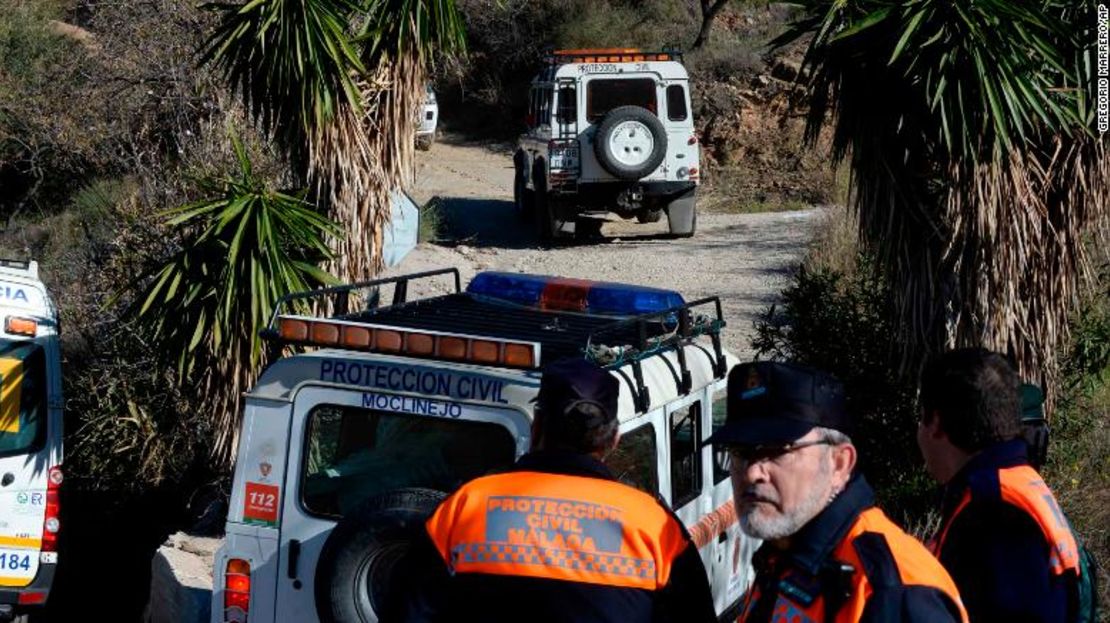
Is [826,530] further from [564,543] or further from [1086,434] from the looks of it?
[1086,434]

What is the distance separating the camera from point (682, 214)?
716 inches

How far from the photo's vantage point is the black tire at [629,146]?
17.3 meters

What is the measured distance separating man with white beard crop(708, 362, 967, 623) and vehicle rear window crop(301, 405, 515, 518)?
6.65 feet

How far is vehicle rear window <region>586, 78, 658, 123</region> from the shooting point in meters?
18.1

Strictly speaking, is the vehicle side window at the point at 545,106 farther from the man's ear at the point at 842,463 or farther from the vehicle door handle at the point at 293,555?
the man's ear at the point at 842,463

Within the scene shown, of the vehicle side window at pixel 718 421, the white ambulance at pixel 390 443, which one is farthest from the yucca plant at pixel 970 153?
the white ambulance at pixel 390 443

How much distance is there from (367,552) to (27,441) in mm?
3560

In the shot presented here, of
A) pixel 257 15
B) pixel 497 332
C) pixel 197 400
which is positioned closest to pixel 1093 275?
pixel 497 332

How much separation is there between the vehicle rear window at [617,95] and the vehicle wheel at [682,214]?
1.21 metres

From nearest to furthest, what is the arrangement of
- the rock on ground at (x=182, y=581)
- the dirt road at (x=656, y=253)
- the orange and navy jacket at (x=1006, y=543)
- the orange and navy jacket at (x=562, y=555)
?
1. the orange and navy jacket at (x=1006, y=543)
2. the orange and navy jacket at (x=562, y=555)
3. the rock on ground at (x=182, y=581)
4. the dirt road at (x=656, y=253)

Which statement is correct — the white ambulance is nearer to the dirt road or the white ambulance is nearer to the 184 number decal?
the 184 number decal

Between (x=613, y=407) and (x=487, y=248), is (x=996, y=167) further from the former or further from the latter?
(x=487, y=248)

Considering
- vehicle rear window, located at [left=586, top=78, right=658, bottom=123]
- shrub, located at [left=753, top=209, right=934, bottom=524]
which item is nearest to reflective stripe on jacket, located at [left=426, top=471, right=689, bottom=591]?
shrub, located at [left=753, top=209, right=934, bottom=524]

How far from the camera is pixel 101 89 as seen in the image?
16391 millimetres
